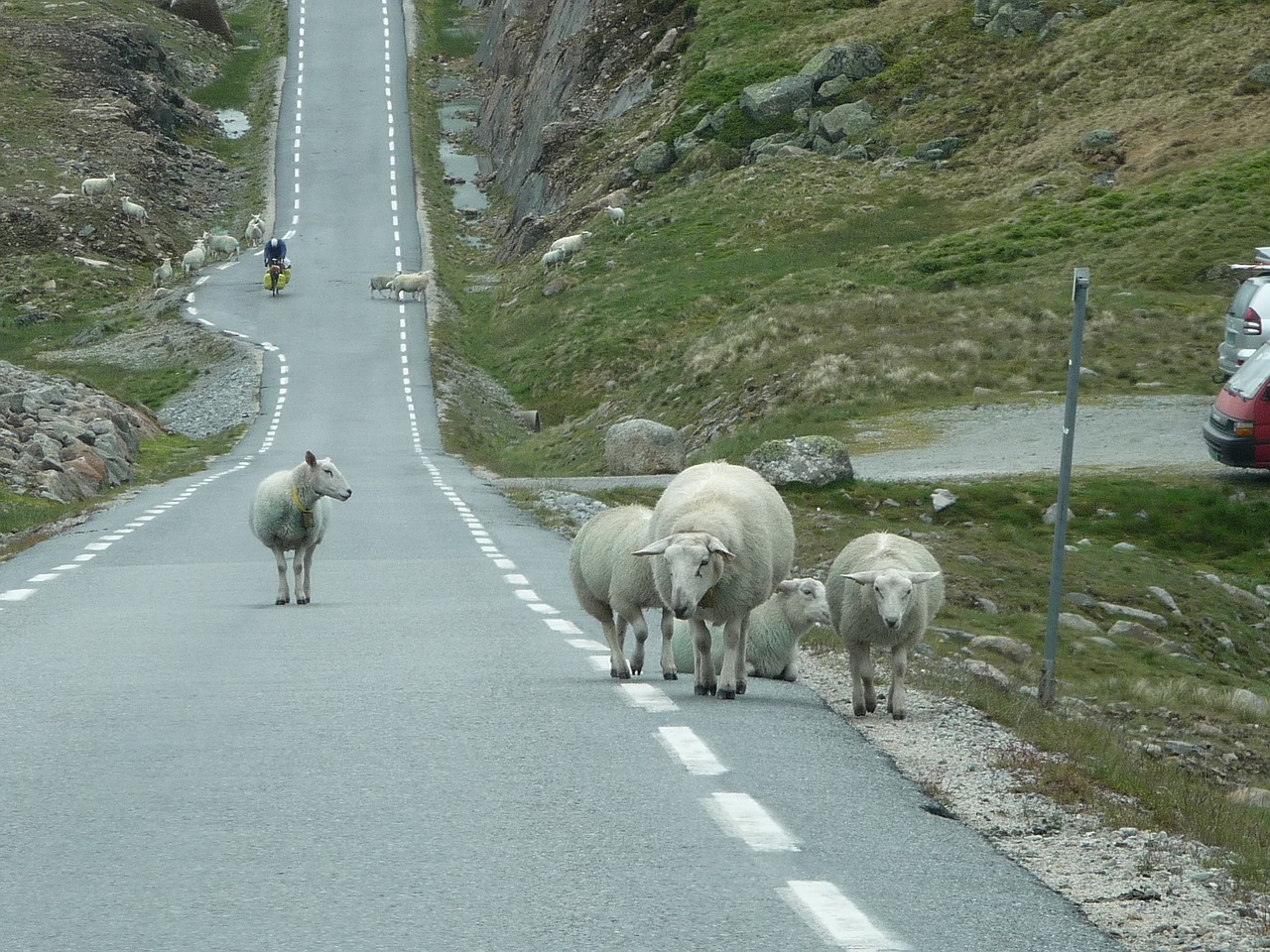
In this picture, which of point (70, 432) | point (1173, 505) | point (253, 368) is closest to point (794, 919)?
point (1173, 505)

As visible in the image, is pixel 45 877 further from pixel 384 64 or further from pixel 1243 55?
pixel 384 64

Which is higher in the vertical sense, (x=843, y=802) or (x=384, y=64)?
(x=384, y=64)

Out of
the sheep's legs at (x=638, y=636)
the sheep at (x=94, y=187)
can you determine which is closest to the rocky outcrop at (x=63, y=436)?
the sheep's legs at (x=638, y=636)

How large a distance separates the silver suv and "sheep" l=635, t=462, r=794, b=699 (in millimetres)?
21538

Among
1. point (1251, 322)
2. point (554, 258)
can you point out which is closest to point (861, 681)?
point (1251, 322)

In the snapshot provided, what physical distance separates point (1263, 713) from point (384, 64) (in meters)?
87.5

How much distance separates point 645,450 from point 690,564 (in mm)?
25432

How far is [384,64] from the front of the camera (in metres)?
99.2

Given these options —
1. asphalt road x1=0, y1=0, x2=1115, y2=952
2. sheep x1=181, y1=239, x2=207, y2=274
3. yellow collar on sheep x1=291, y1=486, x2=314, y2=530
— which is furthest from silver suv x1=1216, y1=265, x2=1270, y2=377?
sheep x1=181, y1=239, x2=207, y2=274

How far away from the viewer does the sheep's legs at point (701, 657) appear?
10.4 m

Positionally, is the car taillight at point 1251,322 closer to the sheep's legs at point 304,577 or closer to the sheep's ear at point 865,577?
the sheep's legs at point 304,577

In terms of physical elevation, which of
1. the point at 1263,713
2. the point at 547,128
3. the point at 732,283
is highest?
the point at 547,128

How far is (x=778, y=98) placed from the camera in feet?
233

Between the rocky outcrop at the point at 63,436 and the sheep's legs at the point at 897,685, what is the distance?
73.6 feet
